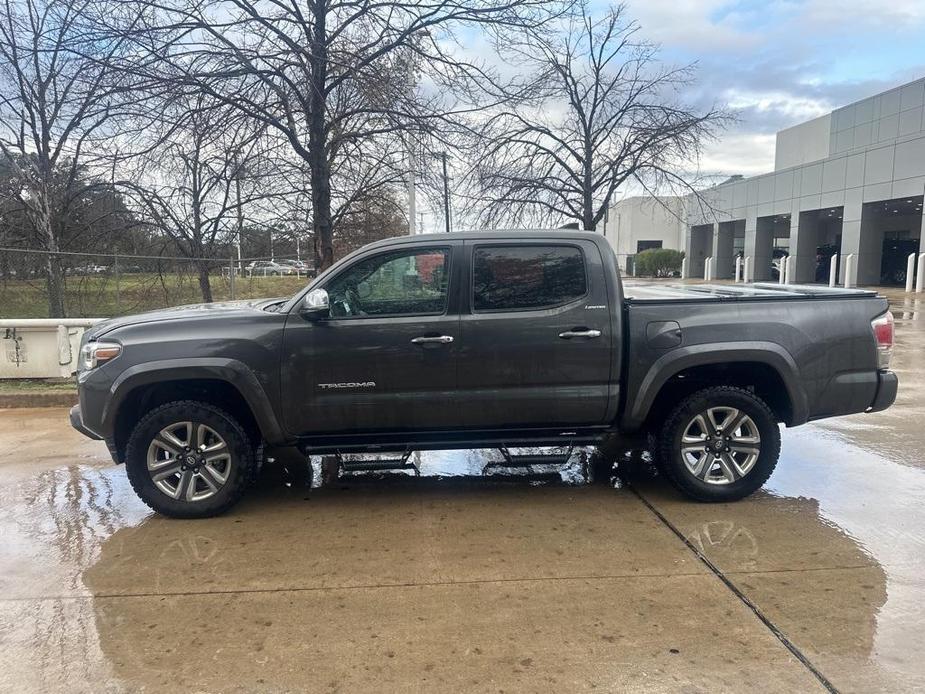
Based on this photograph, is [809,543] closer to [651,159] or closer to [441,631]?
[441,631]

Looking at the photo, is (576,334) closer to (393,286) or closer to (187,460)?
(393,286)

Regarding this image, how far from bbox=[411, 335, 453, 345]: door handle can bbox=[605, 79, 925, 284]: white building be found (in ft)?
74.2

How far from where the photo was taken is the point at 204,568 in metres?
3.92

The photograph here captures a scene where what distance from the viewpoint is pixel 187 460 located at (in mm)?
4605

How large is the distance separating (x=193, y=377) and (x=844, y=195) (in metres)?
38.3

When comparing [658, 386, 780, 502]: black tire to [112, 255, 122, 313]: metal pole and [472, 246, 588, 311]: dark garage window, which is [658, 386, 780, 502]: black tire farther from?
[112, 255, 122, 313]: metal pole

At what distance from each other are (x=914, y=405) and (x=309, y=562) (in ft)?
24.5

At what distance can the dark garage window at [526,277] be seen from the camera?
185 inches

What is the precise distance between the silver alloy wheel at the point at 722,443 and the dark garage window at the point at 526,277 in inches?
51.0

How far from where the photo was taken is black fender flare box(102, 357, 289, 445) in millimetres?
4434

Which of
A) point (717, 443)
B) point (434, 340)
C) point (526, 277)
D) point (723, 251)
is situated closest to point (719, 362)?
point (717, 443)

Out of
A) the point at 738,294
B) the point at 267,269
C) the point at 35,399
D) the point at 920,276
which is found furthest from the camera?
the point at 920,276

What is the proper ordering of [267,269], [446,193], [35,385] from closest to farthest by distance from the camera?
[35,385] → [446,193] → [267,269]

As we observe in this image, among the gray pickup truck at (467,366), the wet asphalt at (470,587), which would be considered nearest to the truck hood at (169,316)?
the gray pickup truck at (467,366)
